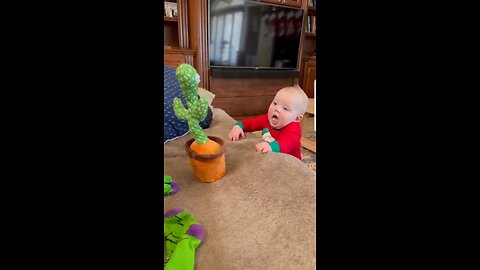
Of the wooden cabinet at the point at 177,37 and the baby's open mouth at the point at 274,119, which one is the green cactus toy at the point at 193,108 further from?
the wooden cabinet at the point at 177,37

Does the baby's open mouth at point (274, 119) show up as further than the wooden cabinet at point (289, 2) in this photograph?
No

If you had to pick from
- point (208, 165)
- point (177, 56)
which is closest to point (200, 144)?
point (208, 165)

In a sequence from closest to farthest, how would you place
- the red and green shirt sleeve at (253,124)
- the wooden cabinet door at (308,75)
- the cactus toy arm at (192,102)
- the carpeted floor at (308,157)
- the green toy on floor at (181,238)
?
the green toy on floor at (181,238) < the cactus toy arm at (192,102) < the red and green shirt sleeve at (253,124) < the carpeted floor at (308,157) < the wooden cabinet door at (308,75)

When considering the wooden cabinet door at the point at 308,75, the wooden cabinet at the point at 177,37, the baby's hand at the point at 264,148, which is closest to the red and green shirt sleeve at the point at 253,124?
the baby's hand at the point at 264,148

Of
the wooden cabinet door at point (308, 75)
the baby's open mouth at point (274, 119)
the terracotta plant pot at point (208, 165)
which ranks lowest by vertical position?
the terracotta plant pot at point (208, 165)

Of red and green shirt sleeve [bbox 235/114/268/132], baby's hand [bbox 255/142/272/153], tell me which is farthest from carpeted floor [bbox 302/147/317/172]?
baby's hand [bbox 255/142/272/153]

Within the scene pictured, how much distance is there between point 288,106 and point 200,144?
Result: 0.54 m

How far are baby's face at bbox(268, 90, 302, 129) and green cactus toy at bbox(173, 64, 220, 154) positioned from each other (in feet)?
1.59

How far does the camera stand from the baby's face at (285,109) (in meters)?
1.15

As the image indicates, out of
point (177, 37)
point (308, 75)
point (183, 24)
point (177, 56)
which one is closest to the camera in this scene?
point (177, 56)

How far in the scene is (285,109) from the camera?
1173mm

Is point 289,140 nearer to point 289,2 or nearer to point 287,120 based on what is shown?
point 287,120
